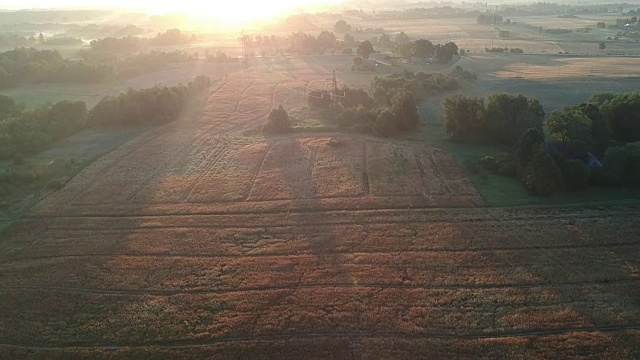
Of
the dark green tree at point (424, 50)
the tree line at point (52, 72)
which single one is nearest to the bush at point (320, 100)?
the dark green tree at point (424, 50)

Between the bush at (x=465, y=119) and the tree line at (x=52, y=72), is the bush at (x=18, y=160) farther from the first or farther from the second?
the tree line at (x=52, y=72)

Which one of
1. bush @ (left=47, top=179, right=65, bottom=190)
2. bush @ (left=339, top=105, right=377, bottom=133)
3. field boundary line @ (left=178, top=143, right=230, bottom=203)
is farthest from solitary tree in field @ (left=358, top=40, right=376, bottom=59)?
bush @ (left=47, top=179, right=65, bottom=190)

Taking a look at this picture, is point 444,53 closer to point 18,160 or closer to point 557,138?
point 557,138

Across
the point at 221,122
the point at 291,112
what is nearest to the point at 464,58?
the point at 291,112

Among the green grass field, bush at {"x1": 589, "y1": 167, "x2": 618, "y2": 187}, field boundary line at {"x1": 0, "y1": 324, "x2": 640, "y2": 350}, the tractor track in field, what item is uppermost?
bush at {"x1": 589, "y1": 167, "x2": 618, "y2": 187}

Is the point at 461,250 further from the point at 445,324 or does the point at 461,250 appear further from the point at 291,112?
the point at 291,112

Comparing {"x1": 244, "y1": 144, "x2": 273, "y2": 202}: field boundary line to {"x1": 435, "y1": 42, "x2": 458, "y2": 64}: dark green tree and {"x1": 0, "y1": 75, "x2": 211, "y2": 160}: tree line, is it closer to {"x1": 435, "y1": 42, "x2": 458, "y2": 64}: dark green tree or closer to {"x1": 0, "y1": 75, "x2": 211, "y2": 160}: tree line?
{"x1": 0, "y1": 75, "x2": 211, "y2": 160}: tree line

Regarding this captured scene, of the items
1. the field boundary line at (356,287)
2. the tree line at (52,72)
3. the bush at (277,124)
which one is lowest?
the field boundary line at (356,287)
